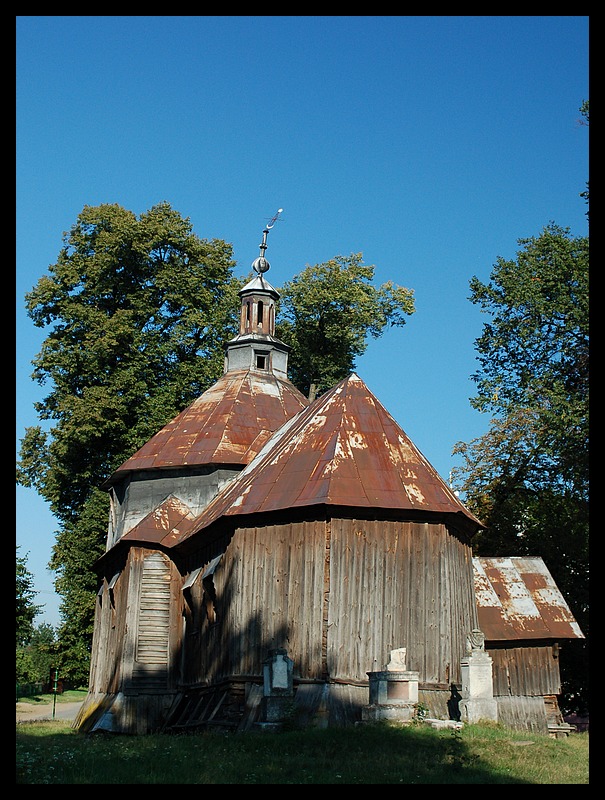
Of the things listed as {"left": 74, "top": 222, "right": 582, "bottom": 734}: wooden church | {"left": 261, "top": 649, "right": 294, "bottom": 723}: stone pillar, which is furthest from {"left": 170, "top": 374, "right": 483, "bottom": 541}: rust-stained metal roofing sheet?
{"left": 261, "top": 649, "right": 294, "bottom": 723}: stone pillar

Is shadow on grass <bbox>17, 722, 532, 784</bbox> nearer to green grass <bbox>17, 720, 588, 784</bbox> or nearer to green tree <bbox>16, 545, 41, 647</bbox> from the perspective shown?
green grass <bbox>17, 720, 588, 784</bbox>

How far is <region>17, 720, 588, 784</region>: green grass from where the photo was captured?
1207 centimetres

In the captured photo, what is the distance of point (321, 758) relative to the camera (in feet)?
45.2

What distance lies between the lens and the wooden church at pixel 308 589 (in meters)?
20.3

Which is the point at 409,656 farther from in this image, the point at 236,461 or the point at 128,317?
the point at 128,317

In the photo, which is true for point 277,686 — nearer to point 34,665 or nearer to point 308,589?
point 308,589

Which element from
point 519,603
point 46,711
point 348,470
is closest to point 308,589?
point 348,470

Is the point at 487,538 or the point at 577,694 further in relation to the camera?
the point at 487,538

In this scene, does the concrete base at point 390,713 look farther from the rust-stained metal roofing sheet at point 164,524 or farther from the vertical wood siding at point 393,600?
the rust-stained metal roofing sheet at point 164,524

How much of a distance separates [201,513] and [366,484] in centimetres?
821

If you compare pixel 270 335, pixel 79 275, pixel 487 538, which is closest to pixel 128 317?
pixel 79 275

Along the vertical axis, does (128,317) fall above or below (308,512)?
above

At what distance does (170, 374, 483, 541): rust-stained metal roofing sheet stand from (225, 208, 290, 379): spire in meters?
10.5

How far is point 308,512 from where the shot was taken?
829 inches
